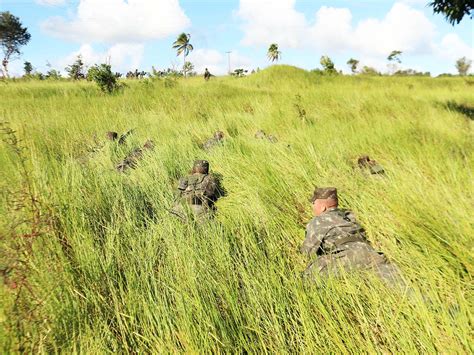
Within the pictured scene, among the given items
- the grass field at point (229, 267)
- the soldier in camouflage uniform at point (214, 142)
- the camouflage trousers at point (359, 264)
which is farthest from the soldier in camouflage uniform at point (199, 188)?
the camouflage trousers at point (359, 264)

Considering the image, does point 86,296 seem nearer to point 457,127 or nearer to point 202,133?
point 202,133

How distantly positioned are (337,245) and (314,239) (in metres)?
0.19

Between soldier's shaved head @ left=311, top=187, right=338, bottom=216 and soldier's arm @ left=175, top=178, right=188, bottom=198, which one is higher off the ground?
soldier's shaved head @ left=311, top=187, right=338, bottom=216

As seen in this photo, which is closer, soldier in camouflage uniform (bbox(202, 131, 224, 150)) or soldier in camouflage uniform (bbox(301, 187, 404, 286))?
soldier in camouflage uniform (bbox(301, 187, 404, 286))

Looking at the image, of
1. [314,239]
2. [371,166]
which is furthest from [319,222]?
[371,166]

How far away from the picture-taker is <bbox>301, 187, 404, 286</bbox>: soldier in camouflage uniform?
1891 mm

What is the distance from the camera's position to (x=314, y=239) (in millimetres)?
2402

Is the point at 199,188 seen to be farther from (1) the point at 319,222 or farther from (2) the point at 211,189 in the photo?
(1) the point at 319,222

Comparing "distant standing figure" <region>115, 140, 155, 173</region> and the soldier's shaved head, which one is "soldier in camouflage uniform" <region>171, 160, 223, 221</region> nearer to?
"distant standing figure" <region>115, 140, 155, 173</region>

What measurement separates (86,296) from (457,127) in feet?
24.5

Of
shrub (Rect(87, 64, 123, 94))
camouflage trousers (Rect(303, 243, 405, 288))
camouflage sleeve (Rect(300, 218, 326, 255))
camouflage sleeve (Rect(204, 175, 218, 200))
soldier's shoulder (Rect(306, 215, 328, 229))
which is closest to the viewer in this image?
camouflage trousers (Rect(303, 243, 405, 288))

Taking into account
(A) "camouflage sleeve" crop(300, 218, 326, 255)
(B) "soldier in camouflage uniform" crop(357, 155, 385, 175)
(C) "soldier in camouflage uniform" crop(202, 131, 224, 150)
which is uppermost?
(C) "soldier in camouflage uniform" crop(202, 131, 224, 150)

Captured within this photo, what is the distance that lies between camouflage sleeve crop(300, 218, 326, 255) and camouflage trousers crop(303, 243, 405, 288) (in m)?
0.19

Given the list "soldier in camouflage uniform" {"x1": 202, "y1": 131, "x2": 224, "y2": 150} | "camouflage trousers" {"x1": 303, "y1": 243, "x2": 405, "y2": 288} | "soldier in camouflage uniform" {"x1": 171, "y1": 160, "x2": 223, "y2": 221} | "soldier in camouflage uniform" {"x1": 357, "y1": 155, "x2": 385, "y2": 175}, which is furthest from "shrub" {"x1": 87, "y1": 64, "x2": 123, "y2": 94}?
"camouflage trousers" {"x1": 303, "y1": 243, "x2": 405, "y2": 288}
